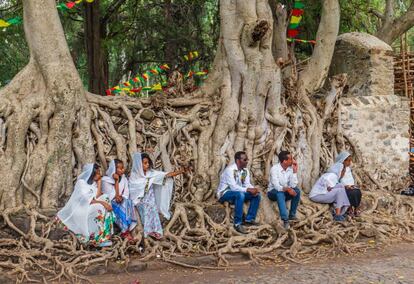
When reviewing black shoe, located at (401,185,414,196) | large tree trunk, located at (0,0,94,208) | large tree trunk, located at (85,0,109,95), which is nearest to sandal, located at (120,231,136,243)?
large tree trunk, located at (0,0,94,208)

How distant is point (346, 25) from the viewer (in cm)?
1416

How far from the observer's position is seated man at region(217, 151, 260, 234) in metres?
7.14

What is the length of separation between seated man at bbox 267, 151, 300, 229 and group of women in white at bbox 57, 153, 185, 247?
136 centimetres

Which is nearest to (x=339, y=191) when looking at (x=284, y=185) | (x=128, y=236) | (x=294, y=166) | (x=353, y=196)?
(x=353, y=196)

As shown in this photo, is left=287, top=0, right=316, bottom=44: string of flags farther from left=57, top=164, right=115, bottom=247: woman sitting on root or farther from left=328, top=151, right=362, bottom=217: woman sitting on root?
left=57, top=164, right=115, bottom=247: woman sitting on root

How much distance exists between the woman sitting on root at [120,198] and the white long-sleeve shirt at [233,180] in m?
1.34

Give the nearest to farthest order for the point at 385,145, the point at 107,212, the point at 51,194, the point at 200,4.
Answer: the point at 107,212 → the point at 51,194 → the point at 385,145 → the point at 200,4

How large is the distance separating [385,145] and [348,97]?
47.3 inches

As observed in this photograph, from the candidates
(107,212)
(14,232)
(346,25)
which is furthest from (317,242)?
(346,25)

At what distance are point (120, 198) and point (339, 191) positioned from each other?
11.2ft

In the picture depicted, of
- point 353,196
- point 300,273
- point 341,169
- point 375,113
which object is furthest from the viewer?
point 375,113

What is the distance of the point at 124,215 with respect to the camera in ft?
21.6

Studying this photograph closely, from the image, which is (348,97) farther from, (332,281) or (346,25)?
(332,281)

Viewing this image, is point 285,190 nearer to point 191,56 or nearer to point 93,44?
point 191,56
